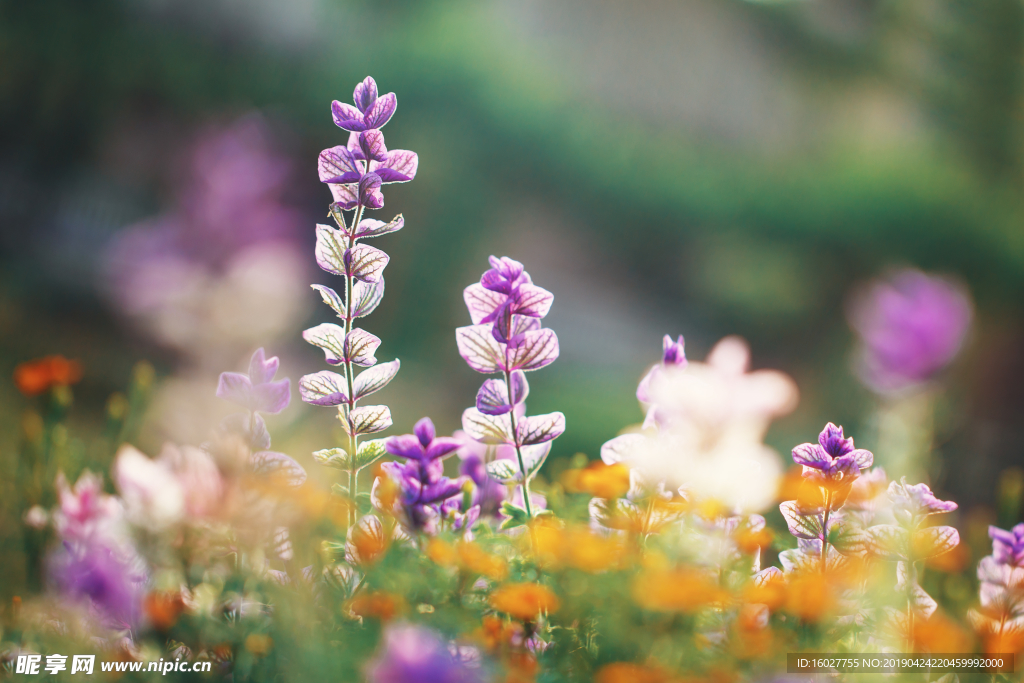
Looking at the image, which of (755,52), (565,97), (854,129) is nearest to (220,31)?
(565,97)

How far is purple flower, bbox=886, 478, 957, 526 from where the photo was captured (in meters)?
0.43

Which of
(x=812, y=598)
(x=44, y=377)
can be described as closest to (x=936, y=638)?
(x=812, y=598)

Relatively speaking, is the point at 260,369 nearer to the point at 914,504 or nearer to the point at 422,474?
the point at 422,474

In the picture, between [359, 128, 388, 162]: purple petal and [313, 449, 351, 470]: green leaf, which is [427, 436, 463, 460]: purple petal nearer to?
[313, 449, 351, 470]: green leaf

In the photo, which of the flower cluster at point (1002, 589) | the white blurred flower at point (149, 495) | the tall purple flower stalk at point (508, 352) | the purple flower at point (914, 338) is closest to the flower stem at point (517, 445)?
the tall purple flower stalk at point (508, 352)

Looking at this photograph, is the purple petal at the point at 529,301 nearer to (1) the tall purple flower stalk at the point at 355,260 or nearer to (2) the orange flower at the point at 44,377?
(1) the tall purple flower stalk at the point at 355,260

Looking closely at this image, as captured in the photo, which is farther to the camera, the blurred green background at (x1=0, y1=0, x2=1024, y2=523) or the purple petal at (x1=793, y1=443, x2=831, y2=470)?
the blurred green background at (x1=0, y1=0, x2=1024, y2=523)

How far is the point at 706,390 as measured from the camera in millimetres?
419

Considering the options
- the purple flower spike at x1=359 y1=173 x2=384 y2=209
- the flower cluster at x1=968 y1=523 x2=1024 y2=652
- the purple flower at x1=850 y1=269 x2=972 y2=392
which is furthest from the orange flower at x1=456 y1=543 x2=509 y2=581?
the purple flower at x1=850 y1=269 x2=972 y2=392

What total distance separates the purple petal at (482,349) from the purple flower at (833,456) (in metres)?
0.20

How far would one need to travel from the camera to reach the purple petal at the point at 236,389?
43 centimetres

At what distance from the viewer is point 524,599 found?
0.36m

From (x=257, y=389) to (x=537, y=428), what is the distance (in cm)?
19

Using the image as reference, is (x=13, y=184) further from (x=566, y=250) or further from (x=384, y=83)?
(x=566, y=250)
